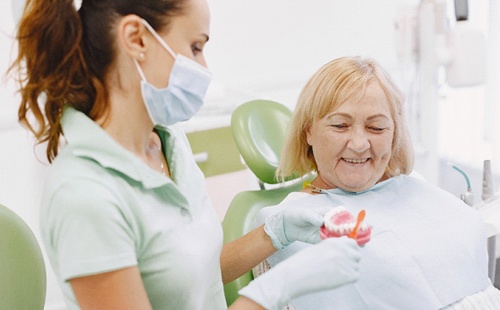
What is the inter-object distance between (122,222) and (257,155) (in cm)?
84

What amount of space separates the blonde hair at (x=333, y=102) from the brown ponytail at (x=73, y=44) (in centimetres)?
64

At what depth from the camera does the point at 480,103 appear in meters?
3.43

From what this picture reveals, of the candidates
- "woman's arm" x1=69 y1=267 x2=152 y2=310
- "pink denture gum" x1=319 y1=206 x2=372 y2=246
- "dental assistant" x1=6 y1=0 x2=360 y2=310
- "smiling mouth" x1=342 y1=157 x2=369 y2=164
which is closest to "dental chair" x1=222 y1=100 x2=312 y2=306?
"smiling mouth" x1=342 y1=157 x2=369 y2=164

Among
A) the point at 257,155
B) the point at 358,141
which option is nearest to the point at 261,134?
the point at 257,155

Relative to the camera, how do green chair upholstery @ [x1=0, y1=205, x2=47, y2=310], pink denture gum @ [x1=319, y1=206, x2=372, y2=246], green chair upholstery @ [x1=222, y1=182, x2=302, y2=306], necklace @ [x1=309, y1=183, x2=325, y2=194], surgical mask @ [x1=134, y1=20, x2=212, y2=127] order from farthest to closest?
necklace @ [x1=309, y1=183, x2=325, y2=194]
green chair upholstery @ [x1=222, y1=182, x2=302, y2=306]
green chair upholstery @ [x1=0, y1=205, x2=47, y2=310]
pink denture gum @ [x1=319, y1=206, x2=372, y2=246]
surgical mask @ [x1=134, y1=20, x2=212, y2=127]

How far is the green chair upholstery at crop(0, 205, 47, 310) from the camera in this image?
51.1 inches

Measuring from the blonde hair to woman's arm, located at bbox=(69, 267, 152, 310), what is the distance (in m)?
0.79

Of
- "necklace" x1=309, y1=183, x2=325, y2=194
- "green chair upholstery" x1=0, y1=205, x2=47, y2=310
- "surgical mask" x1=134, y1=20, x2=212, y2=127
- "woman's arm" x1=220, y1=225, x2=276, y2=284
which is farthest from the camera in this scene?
"necklace" x1=309, y1=183, x2=325, y2=194

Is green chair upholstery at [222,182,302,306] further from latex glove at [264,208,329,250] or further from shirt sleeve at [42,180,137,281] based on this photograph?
shirt sleeve at [42,180,137,281]

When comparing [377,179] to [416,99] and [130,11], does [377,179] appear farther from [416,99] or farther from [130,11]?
[416,99]

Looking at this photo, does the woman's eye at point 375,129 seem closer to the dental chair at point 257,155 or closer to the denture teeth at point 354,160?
the denture teeth at point 354,160

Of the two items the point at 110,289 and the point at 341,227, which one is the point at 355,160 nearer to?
the point at 341,227

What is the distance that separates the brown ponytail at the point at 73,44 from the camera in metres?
1.04

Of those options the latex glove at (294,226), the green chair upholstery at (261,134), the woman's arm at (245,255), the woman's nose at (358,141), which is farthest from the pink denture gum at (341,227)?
the green chair upholstery at (261,134)
